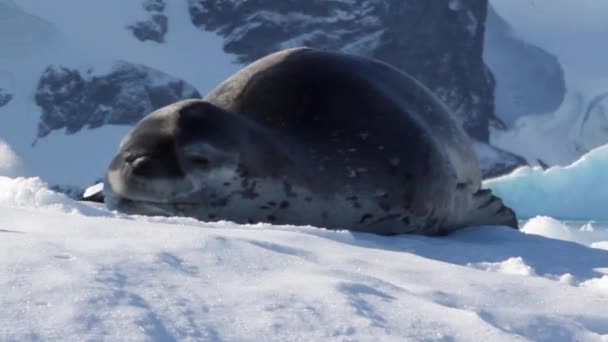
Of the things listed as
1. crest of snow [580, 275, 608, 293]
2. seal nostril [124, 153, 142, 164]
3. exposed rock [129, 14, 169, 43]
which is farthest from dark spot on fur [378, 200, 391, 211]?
exposed rock [129, 14, 169, 43]

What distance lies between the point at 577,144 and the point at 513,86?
11.8m

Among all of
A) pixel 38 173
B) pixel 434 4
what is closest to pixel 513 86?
pixel 434 4

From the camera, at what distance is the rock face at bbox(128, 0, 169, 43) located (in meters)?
66.6

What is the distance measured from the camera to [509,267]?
114 inches

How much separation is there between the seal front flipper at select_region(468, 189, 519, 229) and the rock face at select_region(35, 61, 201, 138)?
57.3 meters

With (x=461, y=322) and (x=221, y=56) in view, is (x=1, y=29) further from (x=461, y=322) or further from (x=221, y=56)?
(x=461, y=322)

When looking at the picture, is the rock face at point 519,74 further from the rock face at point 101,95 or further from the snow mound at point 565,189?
the snow mound at point 565,189

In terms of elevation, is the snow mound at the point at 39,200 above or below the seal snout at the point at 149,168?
below

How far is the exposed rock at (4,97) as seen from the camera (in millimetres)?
60831

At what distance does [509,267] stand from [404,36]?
2570 inches

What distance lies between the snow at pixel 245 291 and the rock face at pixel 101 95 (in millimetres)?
59352

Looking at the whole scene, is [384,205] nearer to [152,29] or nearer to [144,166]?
[144,166]

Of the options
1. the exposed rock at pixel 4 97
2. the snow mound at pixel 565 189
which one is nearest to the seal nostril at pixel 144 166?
the snow mound at pixel 565 189

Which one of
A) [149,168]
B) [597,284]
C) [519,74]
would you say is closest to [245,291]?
[597,284]
